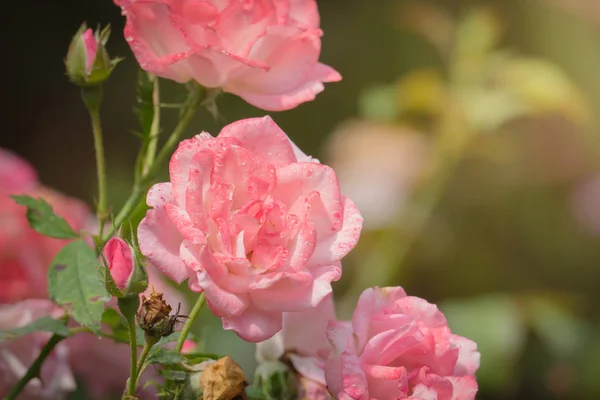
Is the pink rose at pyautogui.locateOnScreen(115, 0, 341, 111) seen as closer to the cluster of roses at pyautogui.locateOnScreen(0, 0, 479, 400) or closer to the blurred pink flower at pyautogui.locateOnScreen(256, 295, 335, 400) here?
the cluster of roses at pyautogui.locateOnScreen(0, 0, 479, 400)

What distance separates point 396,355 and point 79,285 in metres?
0.15

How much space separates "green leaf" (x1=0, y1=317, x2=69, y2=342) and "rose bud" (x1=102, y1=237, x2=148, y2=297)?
67 mm

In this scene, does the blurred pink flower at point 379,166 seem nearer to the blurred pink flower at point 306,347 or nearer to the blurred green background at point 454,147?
the blurred green background at point 454,147

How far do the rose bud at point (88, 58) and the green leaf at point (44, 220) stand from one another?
68 millimetres

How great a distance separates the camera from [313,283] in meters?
0.34

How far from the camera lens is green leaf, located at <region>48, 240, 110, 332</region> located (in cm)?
38

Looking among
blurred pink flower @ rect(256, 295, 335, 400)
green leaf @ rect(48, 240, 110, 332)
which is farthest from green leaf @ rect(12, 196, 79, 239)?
blurred pink flower @ rect(256, 295, 335, 400)

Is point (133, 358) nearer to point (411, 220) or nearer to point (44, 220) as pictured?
point (44, 220)

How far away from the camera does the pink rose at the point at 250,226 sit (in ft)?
1.09

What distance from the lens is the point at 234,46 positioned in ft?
1.38

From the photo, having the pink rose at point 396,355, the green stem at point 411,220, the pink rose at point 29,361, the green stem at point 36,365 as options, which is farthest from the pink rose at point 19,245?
the green stem at point 411,220

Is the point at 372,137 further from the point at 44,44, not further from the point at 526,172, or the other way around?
the point at 44,44

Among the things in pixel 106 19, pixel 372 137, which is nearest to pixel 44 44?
pixel 106 19

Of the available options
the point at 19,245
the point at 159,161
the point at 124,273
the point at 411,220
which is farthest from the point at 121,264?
the point at 411,220
